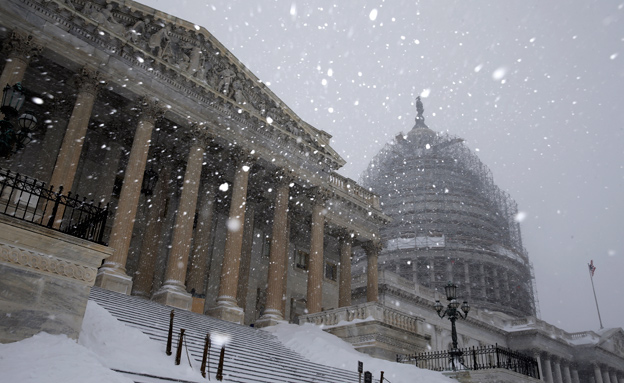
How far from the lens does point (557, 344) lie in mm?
54938

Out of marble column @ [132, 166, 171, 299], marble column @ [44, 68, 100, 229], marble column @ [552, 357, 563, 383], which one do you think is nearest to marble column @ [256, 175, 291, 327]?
marble column @ [132, 166, 171, 299]

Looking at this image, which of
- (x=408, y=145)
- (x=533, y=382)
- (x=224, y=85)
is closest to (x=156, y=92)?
(x=224, y=85)

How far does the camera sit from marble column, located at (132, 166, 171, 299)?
24.2 meters

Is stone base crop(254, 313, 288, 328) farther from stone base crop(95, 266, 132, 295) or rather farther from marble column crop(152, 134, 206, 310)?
stone base crop(95, 266, 132, 295)

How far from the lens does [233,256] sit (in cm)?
2342

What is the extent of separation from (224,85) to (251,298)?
13341 mm

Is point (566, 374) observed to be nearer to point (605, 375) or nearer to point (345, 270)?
point (605, 375)

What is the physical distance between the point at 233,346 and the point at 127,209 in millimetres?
8225

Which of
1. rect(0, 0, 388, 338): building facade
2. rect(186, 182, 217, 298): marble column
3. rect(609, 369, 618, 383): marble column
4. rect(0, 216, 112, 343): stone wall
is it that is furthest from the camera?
rect(609, 369, 618, 383): marble column

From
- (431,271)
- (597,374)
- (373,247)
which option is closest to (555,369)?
(597,374)

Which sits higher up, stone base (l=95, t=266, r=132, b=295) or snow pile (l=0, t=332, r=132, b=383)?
stone base (l=95, t=266, r=132, b=295)

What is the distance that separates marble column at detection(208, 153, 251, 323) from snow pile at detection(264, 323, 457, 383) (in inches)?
93.0

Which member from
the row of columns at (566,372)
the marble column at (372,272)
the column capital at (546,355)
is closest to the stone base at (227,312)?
the marble column at (372,272)

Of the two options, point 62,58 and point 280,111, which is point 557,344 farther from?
point 62,58
